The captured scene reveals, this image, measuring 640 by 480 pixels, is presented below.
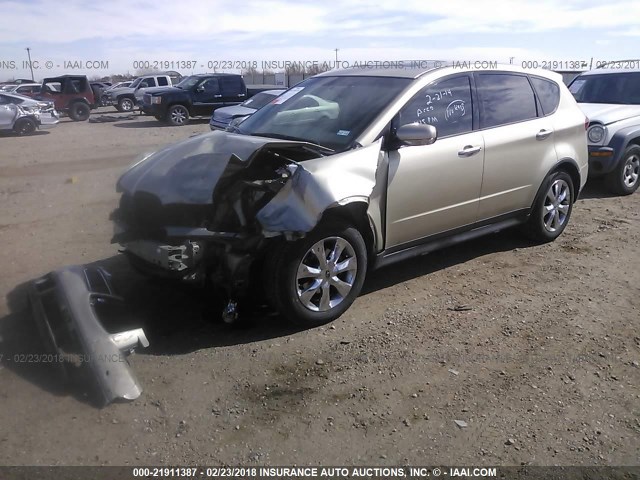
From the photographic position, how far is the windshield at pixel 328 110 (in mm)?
4371

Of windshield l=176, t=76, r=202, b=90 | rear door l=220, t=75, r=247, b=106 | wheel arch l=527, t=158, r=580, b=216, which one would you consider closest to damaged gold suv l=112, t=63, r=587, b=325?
wheel arch l=527, t=158, r=580, b=216

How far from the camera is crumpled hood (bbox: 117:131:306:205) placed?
3.91 m

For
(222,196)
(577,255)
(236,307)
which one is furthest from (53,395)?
(577,255)

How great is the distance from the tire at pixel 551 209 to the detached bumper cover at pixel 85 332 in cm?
401

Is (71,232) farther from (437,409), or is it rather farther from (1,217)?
(437,409)

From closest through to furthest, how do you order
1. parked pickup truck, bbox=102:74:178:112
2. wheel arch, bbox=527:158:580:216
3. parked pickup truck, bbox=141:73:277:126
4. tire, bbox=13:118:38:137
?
wheel arch, bbox=527:158:580:216, tire, bbox=13:118:38:137, parked pickup truck, bbox=141:73:277:126, parked pickup truck, bbox=102:74:178:112

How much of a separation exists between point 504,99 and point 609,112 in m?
4.10

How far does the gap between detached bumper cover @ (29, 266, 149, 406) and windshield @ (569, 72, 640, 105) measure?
26.9ft

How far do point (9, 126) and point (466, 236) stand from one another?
56.8 ft

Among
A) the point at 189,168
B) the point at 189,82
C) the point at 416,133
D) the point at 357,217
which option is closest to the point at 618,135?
Answer: the point at 416,133

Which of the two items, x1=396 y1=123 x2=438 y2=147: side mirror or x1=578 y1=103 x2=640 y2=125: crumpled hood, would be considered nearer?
x1=396 y1=123 x2=438 y2=147: side mirror

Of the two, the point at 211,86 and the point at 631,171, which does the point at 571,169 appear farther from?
the point at 211,86

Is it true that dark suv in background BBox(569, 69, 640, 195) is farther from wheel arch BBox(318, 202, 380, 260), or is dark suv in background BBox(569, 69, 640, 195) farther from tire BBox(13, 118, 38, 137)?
tire BBox(13, 118, 38, 137)

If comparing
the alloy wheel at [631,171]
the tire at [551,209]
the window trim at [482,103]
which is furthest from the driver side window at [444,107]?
the alloy wheel at [631,171]
